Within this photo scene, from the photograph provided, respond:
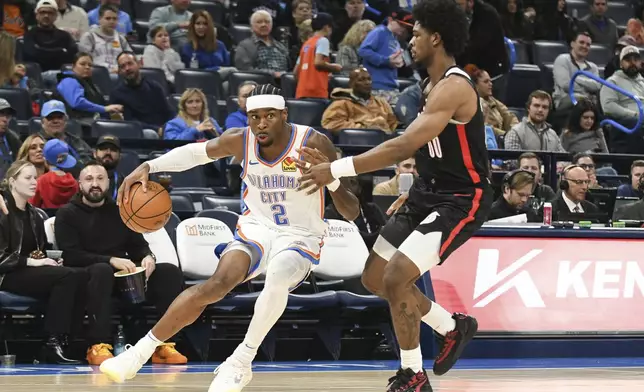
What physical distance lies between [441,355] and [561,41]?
482 inches

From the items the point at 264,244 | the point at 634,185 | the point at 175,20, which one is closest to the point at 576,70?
the point at 634,185

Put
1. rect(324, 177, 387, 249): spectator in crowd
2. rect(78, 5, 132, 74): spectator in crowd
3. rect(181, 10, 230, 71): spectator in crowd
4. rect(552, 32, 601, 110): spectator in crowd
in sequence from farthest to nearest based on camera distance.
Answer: rect(552, 32, 601, 110): spectator in crowd, rect(181, 10, 230, 71): spectator in crowd, rect(78, 5, 132, 74): spectator in crowd, rect(324, 177, 387, 249): spectator in crowd

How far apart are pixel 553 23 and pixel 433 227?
12666 mm

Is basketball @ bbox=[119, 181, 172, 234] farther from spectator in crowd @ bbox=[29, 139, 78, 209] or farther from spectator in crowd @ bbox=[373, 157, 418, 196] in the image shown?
spectator in crowd @ bbox=[373, 157, 418, 196]

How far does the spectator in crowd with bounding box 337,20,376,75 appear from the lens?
15055 millimetres

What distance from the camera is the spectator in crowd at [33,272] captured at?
8.81 metres

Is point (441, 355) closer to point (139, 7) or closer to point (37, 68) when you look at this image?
point (37, 68)

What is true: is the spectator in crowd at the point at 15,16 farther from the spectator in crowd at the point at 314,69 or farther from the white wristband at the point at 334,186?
the white wristband at the point at 334,186

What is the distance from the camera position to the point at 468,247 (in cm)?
937

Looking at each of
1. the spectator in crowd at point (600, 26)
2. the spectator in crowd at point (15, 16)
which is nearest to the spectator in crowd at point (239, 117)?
the spectator in crowd at point (15, 16)

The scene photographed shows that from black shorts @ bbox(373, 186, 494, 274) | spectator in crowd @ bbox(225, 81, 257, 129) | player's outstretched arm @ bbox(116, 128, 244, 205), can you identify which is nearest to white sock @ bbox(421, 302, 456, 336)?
black shorts @ bbox(373, 186, 494, 274)

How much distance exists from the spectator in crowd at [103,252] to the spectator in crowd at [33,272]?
15 centimetres

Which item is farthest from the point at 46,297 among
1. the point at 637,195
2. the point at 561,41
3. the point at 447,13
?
the point at 561,41

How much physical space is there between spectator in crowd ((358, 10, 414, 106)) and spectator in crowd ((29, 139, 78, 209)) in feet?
16.7
